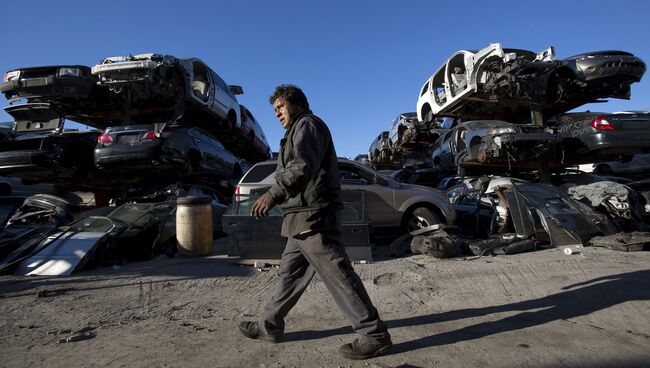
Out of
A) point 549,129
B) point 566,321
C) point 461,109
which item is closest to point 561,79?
point 549,129

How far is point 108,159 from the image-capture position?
7.59m

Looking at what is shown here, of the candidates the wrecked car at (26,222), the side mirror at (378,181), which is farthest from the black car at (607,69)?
the wrecked car at (26,222)

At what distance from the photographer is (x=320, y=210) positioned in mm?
2420

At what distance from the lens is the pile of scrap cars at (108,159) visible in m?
5.54

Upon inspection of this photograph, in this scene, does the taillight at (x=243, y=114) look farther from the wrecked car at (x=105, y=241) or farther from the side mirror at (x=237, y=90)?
the wrecked car at (x=105, y=241)

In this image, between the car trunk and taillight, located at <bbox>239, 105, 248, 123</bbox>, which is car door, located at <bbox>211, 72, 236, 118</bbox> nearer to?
taillight, located at <bbox>239, 105, 248, 123</bbox>

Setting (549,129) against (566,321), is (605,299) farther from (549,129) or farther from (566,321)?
(549,129)

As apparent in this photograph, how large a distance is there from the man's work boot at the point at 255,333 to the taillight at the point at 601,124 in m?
8.38

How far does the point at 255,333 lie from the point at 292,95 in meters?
1.66

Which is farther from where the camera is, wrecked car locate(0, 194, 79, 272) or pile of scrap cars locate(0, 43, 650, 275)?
pile of scrap cars locate(0, 43, 650, 275)

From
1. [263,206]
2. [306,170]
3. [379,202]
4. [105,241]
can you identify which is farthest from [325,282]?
[379,202]

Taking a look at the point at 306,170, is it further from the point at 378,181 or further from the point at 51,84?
the point at 51,84

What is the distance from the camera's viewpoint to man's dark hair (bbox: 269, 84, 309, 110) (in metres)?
2.67

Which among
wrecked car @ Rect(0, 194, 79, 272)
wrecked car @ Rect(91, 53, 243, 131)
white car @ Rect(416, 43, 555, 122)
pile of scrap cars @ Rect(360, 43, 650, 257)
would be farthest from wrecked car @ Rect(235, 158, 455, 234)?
white car @ Rect(416, 43, 555, 122)
